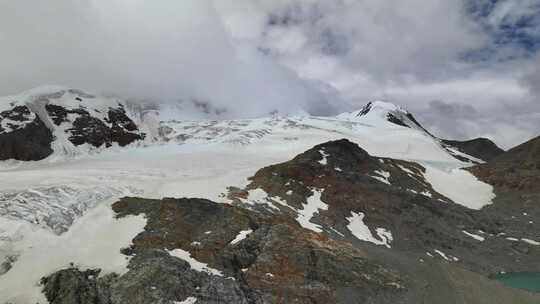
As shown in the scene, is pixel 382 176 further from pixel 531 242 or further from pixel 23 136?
pixel 23 136

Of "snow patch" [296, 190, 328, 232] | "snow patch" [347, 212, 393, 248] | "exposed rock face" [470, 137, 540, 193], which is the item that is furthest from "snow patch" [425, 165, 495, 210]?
"snow patch" [296, 190, 328, 232]

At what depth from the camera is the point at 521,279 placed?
74750 millimetres

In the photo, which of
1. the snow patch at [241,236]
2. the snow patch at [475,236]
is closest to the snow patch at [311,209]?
the snow patch at [241,236]

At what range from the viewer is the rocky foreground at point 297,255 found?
40969 mm

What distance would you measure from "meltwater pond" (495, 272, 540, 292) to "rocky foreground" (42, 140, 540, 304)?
1430 millimetres

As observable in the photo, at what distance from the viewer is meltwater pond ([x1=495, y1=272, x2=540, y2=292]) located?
70075mm

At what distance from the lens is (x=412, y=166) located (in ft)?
453

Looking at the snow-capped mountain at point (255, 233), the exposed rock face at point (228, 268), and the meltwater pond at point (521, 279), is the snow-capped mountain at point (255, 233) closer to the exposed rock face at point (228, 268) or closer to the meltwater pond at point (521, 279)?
the exposed rock face at point (228, 268)

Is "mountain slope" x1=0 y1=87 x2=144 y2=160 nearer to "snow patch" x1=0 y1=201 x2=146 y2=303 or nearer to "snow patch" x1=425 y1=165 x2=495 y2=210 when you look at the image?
"snow patch" x1=0 y1=201 x2=146 y2=303

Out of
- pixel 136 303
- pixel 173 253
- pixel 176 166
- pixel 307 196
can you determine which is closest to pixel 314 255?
pixel 173 253

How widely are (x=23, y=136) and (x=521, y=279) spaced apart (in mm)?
148780

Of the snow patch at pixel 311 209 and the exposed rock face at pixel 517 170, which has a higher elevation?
the exposed rock face at pixel 517 170

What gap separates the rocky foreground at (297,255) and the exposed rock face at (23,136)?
91.4m

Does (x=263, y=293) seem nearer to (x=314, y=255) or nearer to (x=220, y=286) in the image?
(x=220, y=286)
